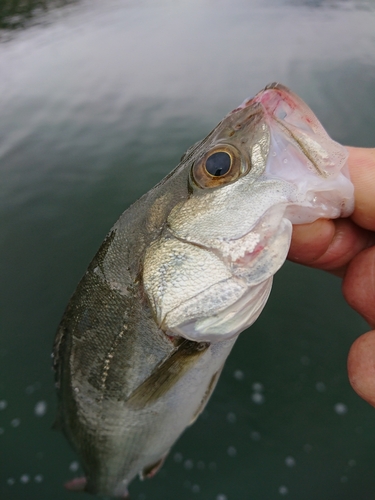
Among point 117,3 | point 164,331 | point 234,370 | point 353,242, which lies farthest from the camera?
point 117,3

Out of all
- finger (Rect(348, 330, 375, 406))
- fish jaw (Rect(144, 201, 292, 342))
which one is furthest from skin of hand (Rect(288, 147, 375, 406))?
fish jaw (Rect(144, 201, 292, 342))

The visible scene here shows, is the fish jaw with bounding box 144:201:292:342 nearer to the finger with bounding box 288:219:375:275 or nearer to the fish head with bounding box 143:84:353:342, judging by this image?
the fish head with bounding box 143:84:353:342

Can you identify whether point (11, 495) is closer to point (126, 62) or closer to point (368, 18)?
point (126, 62)

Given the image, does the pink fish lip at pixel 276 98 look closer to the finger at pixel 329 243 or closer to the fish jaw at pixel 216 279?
the fish jaw at pixel 216 279

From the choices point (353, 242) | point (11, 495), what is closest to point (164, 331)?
point (353, 242)

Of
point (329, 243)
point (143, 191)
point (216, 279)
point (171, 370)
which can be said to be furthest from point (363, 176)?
point (143, 191)

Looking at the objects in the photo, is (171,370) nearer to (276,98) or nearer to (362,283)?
(362,283)
